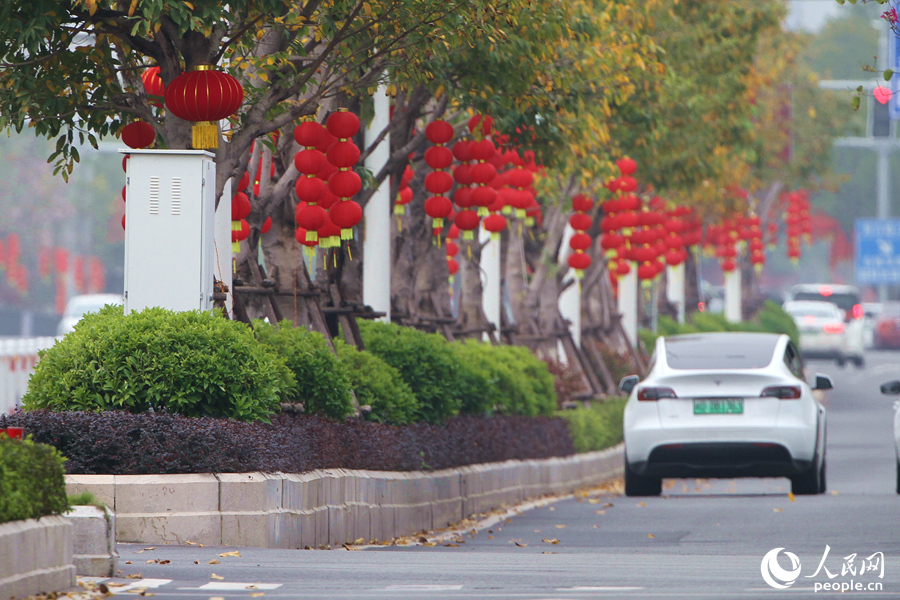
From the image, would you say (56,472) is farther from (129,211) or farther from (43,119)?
(43,119)

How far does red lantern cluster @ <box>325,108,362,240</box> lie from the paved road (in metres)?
2.85

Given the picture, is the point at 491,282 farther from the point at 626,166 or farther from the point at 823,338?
the point at 823,338

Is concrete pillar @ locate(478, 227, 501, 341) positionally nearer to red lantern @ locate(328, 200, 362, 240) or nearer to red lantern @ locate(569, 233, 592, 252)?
red lantern @ locate(569, 233, 592, 252)

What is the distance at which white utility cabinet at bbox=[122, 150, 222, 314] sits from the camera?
40.2 feet

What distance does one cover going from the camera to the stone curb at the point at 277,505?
10680 millimetres

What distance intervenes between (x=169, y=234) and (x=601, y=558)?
377cm

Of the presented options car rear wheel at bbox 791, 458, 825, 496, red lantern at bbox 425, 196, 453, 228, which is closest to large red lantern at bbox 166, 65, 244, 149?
red lantern at bbox 425, 196, 453, 228

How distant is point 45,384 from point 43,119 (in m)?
2.97

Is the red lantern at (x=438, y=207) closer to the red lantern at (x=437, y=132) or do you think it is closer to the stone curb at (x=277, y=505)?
the red lantern at (x=437, y=132)

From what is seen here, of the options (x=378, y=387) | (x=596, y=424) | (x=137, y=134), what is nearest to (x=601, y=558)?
(x=378, y=387)

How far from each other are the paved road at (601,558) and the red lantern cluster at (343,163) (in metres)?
2.85

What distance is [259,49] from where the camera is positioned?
15.2 meters

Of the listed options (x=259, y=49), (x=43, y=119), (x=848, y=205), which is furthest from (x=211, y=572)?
(x=848, y=205)

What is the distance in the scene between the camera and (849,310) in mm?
61938
